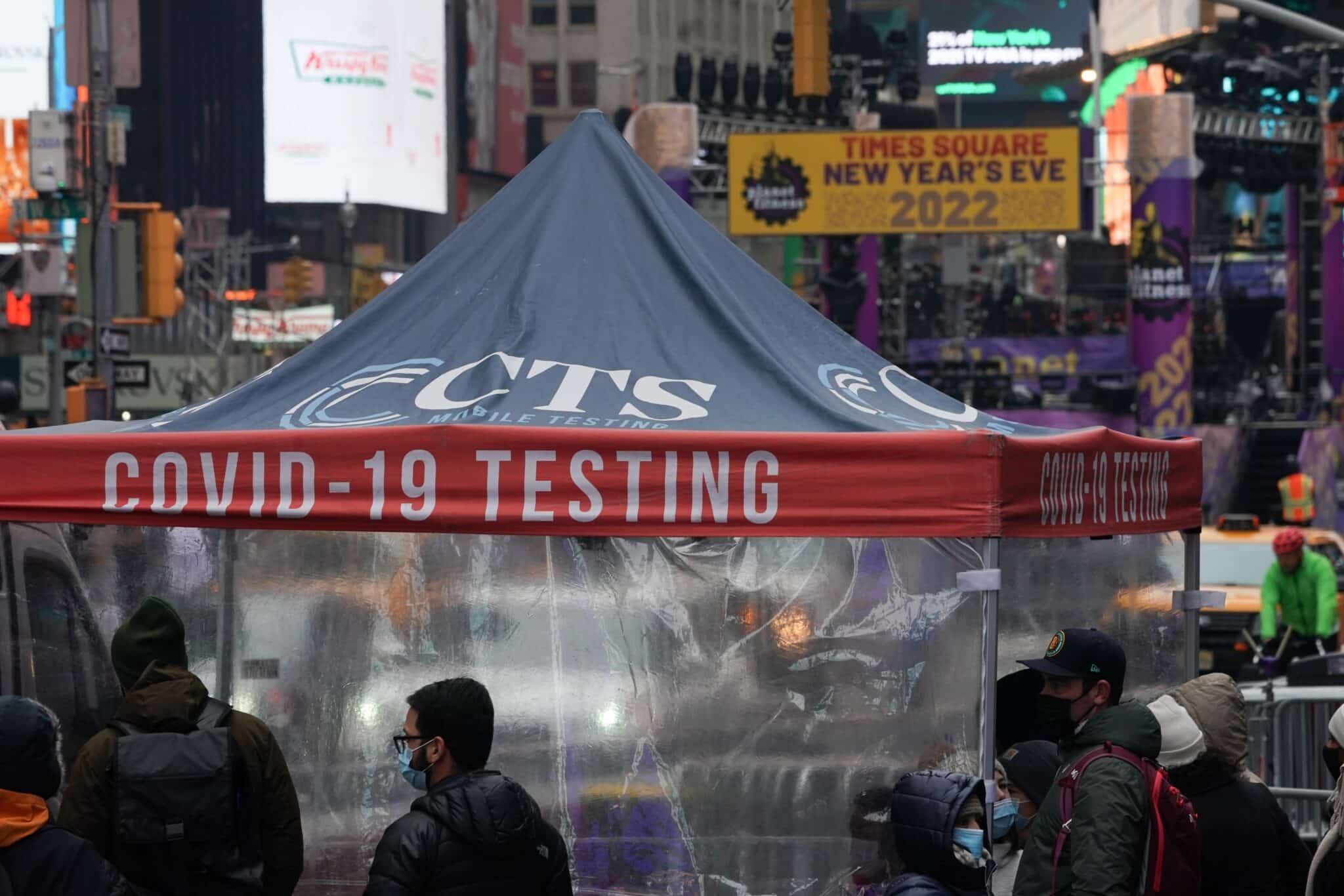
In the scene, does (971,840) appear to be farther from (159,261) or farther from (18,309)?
(18,309)

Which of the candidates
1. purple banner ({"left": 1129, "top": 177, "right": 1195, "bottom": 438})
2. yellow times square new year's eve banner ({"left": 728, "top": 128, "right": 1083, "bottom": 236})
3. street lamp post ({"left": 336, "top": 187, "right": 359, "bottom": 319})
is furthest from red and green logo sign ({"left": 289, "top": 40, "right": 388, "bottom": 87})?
purple banner ({"left": 1129, "top": 177, "right": 1195, "bottom": 438})

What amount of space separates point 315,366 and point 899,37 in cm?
3880

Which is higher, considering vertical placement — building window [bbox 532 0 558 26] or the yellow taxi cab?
building window [bbox 532 0 558 26]

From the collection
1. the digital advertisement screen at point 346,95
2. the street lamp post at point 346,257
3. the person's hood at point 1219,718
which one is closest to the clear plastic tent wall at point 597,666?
the person's hood at point 1219,718

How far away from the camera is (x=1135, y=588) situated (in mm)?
7930

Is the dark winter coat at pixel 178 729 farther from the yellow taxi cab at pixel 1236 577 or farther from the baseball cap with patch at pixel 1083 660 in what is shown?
the yellow taxi cab at pixel 1236 577

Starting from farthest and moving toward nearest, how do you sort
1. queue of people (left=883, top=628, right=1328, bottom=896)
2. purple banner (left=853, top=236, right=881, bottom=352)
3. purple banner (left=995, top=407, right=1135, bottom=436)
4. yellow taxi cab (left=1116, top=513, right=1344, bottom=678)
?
purple banner (left=853, top=236, right=881, bottom=352) → purple banner (left=995, top=407, right=1135, bottom=436) → yellow taxi cab (left=1116, top=513, right=1344, bottom=678) → queue of people (left=883, top=628, right=1328, bottom=896)

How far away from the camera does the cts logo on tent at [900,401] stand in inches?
263

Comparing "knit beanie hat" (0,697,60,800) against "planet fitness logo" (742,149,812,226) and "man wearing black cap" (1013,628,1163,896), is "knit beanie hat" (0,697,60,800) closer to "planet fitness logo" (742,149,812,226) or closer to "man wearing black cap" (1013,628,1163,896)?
"man wearing black cap" (1013,628,1163,896)

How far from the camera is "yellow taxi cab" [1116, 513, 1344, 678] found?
16922 millimetres

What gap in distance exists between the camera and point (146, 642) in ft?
17.9

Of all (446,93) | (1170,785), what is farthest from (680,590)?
(446,93)

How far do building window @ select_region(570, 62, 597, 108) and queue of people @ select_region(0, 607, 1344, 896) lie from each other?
306 feet

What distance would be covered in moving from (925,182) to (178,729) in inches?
1416
